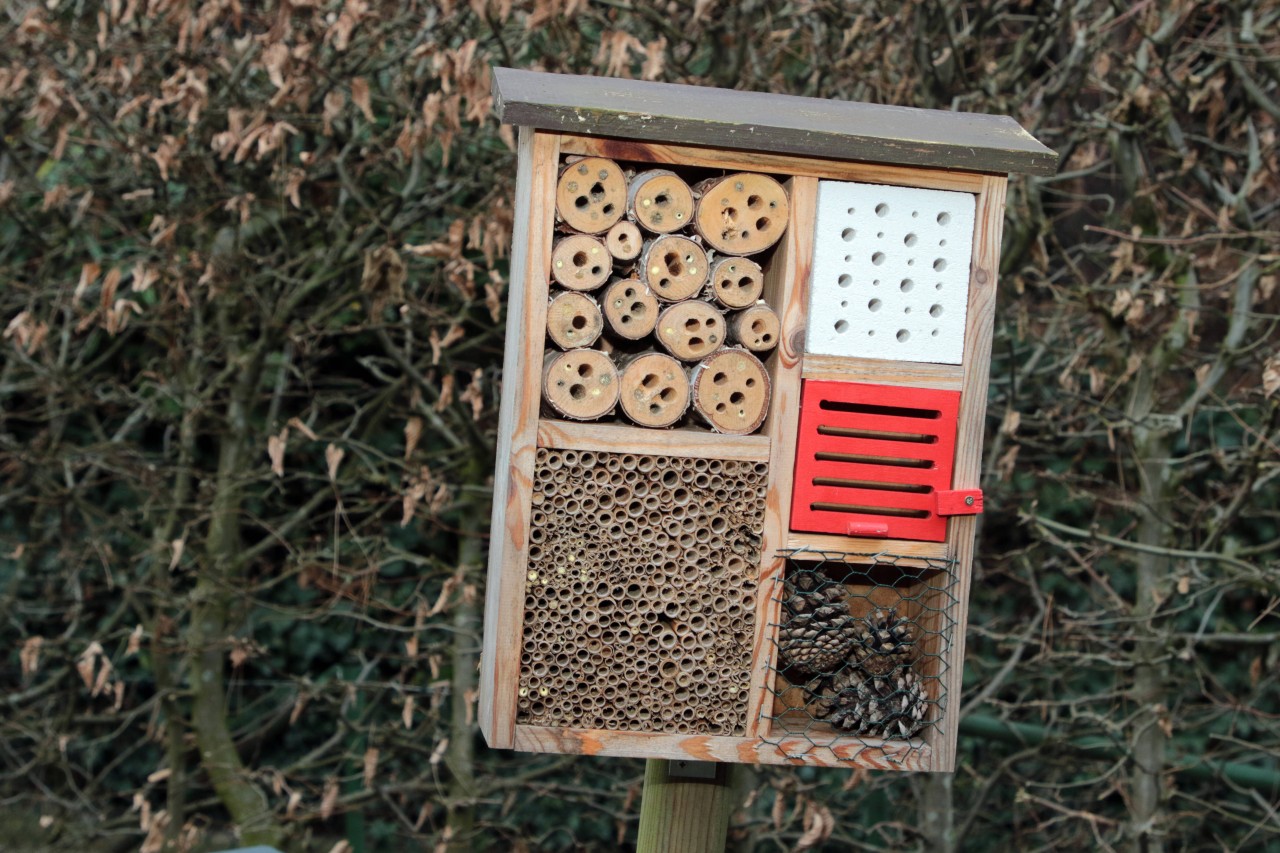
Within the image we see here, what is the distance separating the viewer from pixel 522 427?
2004 millimetres

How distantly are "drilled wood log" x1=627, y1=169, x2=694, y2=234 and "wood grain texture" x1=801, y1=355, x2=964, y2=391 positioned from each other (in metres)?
0.29

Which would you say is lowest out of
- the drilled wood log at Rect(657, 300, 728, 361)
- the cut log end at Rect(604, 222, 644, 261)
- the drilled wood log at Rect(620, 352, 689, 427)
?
the drilled wood log at Rect(620, 352, 689, 427)

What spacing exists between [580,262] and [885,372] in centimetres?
49

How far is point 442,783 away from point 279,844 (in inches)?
19.4

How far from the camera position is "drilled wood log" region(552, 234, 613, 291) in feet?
6.64

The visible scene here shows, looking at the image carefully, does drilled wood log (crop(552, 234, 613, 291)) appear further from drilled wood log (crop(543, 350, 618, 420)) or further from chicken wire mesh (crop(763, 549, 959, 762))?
chicken wire mesh (crop(763, 549, 959, 762))

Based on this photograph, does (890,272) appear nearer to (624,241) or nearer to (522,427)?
(624,241)

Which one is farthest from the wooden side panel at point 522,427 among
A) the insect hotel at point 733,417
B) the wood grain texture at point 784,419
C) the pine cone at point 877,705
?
the pine cone at point 877,705

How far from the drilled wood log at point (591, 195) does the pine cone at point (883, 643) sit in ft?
2.43

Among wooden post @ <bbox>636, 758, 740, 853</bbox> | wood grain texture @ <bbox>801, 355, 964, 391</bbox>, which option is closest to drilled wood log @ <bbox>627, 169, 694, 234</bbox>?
wood grain texture @ <bbox>801, 355, 964, 391</bbox>

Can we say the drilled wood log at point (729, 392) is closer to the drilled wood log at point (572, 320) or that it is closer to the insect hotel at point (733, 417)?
the insect hotel at point (733, 417)

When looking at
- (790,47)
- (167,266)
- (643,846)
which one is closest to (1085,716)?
(643,846)

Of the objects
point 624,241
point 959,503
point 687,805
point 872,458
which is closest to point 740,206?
Answer: point 624,241

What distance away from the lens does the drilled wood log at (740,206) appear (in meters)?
2.07
